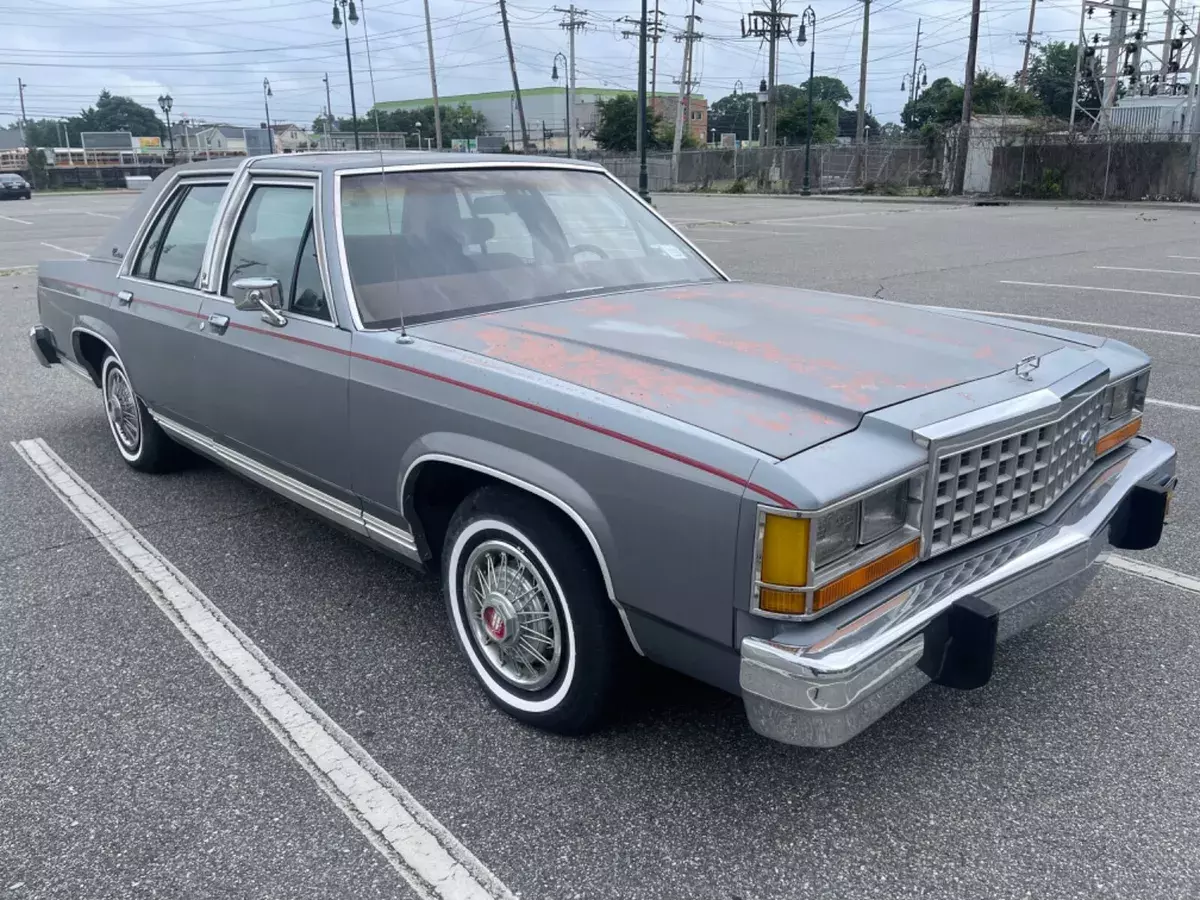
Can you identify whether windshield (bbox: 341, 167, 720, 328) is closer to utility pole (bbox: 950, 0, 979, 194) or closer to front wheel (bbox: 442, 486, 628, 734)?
front wheel (bbox: 442, 486, 628, 734)

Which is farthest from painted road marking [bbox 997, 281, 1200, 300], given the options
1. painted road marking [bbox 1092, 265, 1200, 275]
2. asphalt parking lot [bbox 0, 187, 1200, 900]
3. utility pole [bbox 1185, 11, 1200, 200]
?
utility pole [bbox 1185, 11, 1200, 200]

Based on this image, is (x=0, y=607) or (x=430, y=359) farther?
(x=0, y=607)

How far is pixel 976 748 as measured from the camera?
2.82 meters

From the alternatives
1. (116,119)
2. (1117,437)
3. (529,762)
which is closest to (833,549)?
(529,762)

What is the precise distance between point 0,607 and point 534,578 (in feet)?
7.66

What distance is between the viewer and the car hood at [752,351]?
250cm

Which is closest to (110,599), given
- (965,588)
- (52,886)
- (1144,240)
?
(52,886)

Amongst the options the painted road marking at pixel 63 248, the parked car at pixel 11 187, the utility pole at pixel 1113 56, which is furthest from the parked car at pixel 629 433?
the parked car at pixel 11 187

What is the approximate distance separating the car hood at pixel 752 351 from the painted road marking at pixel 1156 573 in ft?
3.80

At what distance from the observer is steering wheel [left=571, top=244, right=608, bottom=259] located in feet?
13.1

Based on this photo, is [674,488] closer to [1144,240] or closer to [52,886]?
[52,886]

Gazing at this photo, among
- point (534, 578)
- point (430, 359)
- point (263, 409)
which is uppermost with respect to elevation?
point (430, 359)

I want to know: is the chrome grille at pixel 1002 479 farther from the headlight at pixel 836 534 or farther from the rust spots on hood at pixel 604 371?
the rust spots on hood at pixel 604 371

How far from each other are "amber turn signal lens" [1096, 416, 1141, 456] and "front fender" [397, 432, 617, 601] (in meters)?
1.74
